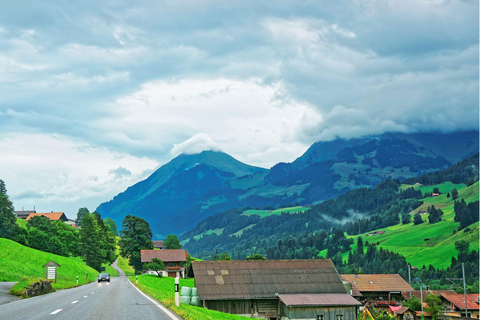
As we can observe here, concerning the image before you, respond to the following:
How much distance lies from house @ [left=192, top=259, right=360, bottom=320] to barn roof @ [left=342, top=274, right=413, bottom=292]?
6017 cm

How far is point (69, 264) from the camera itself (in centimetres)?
8719

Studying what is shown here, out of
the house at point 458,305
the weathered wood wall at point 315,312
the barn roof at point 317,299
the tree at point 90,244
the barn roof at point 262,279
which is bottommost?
the house at point 458,305

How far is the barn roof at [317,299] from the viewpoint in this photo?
6309cm

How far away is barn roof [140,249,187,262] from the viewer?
12749cm

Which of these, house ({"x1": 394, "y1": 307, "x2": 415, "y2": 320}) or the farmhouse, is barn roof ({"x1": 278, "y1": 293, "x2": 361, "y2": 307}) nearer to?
house ({"x1": 394, "y1": 307, "x2": 415, "y2": 320})

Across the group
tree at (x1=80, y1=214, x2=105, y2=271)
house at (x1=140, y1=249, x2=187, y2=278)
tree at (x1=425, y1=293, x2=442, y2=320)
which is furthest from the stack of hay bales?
tree at (x1=80, y1=214, x2=105, y2=271)

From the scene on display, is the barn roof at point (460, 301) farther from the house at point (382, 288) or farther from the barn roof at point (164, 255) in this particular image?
the barn roof at point (164, 255)

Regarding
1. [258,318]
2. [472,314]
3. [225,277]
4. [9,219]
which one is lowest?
[472,314]

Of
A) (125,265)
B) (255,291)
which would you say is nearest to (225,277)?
(255,291)

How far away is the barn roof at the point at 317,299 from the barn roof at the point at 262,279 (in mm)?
1309

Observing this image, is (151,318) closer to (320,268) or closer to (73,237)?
(320,268)

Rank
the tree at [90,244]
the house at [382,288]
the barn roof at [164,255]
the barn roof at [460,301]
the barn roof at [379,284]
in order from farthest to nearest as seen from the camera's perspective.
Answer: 1. the barn roof at [379,284]
2. the house at [382,288]
3. the barn roof at [164,255]
4. the tree at [90,244]
5. the barn roof at [460,301]

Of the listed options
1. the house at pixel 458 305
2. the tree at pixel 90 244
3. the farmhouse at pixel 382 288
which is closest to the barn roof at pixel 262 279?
the house at pixel 458 305

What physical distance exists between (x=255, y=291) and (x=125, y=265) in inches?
4906
